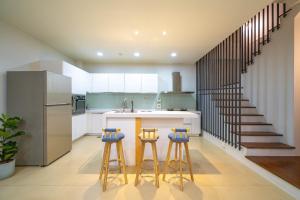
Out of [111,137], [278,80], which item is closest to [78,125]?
[111,137]

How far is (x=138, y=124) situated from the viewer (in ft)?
9.80

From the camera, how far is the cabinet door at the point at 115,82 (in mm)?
5746

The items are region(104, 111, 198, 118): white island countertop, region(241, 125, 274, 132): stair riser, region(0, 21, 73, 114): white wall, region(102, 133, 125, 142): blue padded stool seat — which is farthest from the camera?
region(241, 125, 274, 132): stair riser

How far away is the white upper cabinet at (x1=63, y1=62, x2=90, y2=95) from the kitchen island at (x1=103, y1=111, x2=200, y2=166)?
2.01 meters

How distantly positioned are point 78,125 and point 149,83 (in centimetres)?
263

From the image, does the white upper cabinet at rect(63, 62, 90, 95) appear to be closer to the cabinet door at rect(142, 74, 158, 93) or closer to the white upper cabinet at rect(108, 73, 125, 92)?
the white upper cabinet at rect(108, 73, 125, 92)

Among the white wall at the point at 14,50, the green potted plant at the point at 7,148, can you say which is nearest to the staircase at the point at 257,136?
the green potted plant at the point at 7,148

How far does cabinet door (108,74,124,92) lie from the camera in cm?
575

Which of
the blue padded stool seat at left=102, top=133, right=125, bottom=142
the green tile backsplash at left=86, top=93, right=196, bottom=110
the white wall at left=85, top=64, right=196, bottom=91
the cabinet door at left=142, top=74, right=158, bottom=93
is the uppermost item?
the white wall at left=85, top=64, right=196, bottom=91

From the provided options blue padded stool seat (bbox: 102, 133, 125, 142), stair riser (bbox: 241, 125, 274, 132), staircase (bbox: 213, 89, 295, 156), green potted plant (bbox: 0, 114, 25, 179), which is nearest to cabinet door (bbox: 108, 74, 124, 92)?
green potted plant (bbox: 0, 114, 25, 179)

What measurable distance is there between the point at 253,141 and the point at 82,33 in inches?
166

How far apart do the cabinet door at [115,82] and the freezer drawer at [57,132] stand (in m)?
2.07

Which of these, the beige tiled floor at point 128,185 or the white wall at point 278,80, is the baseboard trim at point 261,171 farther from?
the white wall at point 278,80

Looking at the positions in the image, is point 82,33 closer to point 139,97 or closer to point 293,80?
point 139,97
